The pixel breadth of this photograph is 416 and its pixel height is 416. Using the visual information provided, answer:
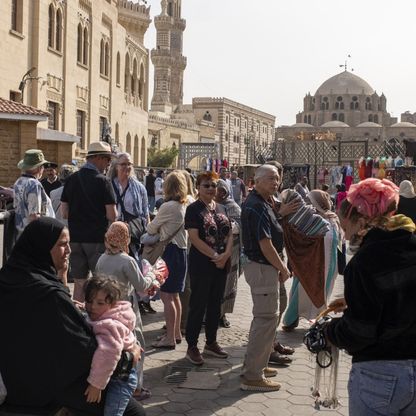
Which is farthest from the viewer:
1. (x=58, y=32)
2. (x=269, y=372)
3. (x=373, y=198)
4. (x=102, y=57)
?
(x=102, y=57)

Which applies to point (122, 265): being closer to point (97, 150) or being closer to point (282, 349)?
point (97, 150)

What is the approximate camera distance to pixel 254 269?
5.00 meters

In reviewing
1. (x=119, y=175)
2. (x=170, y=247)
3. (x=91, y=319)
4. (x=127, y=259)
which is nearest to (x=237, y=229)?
(x=170, y=247)

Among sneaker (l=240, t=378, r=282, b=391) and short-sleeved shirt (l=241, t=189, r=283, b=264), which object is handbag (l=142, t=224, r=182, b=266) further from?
sneaker (l=240, t=378, r=282, b=391)

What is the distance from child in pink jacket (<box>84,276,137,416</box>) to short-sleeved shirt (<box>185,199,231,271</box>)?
7.99 feet

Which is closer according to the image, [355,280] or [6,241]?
[355,280]

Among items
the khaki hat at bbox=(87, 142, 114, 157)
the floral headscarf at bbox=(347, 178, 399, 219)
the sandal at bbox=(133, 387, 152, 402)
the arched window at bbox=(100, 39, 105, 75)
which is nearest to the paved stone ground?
the sandal at bbox=(133, 387, 152, 402)

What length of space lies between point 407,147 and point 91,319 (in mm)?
19529

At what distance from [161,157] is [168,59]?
32806 mm

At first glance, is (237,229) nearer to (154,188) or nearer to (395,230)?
(395,230)

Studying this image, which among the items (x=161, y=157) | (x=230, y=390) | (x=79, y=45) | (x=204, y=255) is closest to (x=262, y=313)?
(x=230, y=390)

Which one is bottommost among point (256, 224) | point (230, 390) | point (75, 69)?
point (230, 390)

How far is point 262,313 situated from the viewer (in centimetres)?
498

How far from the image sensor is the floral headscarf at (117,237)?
451 cm
